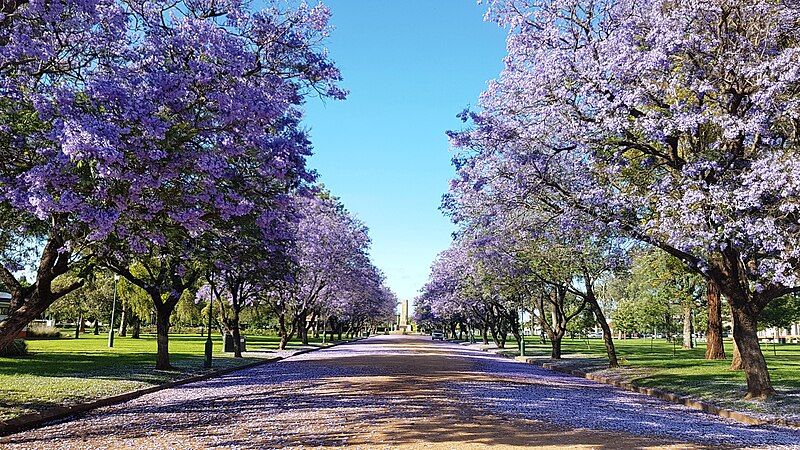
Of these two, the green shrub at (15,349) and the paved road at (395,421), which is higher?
the green shrub at (15,349)

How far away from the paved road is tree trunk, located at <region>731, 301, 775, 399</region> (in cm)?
184

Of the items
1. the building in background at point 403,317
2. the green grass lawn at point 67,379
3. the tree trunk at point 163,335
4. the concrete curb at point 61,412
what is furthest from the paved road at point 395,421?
the building in background at point 403,317

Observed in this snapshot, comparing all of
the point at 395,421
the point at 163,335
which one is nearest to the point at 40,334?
the point at 163,335

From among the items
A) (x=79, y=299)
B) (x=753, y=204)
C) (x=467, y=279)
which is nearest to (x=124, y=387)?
(x=753, y=204)

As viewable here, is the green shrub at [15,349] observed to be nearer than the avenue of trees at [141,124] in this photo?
No

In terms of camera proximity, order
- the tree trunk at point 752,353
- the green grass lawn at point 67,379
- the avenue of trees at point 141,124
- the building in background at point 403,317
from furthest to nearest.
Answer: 1. the building in background at point 403,317
2. the tree trunk at point 752,353
3. the green grass lawn at point 67,379
4. the avenue of trees at point 141,124

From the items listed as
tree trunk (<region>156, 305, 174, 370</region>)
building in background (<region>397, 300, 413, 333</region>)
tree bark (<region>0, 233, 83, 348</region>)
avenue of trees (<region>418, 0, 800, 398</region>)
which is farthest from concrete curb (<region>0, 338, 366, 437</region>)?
building in background (<region>397, 300, 413, 333</region>)

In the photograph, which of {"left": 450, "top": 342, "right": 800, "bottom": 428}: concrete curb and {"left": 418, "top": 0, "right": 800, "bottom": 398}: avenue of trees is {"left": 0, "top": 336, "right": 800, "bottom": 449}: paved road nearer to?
{"left": 450, "top": 342, "right": 800, "bottom": 428}: concrete curb

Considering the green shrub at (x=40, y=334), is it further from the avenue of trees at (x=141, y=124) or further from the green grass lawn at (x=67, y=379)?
the avenue of trees at (x=141, y=124)

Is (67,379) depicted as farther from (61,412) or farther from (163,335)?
(61,412)

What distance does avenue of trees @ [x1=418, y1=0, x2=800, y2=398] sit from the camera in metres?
12.4

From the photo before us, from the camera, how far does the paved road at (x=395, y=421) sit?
366 inches

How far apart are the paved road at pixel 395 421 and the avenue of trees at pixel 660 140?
3567mm

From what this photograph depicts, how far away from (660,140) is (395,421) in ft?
25.8
